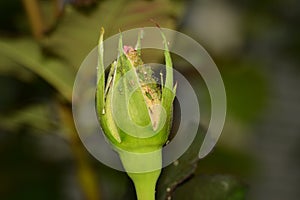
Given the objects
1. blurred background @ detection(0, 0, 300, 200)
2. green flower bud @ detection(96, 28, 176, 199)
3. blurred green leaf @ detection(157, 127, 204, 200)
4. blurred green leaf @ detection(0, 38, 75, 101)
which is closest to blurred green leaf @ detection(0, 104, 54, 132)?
blurred background @ detection(0, 0, 300, 200)

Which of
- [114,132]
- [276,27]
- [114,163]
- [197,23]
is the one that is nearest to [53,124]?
[114,163]

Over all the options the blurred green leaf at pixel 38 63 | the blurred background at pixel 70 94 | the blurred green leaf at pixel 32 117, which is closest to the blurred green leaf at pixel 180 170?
the blurred background at pixel 70 94

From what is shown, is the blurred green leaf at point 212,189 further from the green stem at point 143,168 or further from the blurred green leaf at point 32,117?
the blurred green leaf at point 32,117

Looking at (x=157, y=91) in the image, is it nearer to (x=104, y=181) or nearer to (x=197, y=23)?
(x=104, y=181)

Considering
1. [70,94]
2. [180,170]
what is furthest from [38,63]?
[180,170]

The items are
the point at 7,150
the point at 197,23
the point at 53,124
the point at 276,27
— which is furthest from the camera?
the point at 197,23

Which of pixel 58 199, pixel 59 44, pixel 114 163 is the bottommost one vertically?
pixel 58 199
